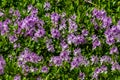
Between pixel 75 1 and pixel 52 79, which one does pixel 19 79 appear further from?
pixel 75 1

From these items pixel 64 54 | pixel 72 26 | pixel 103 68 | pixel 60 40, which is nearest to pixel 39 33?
pixel 60 40

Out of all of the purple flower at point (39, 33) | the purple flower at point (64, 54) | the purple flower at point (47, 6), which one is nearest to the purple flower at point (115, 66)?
the purple flower at point (64, 54)

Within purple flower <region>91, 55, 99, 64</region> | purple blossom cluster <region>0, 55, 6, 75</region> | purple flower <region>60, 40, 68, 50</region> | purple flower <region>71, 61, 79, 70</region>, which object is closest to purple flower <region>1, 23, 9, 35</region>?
purple blossom cluster <region>0, 55, 6, 75</region>

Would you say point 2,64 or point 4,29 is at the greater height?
point 4,29

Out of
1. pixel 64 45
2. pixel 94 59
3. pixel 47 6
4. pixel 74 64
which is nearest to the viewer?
pixel 74 64

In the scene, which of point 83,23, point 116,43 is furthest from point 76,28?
point 116,43

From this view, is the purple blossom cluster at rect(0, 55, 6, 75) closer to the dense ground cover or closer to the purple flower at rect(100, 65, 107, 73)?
the dense ground cover

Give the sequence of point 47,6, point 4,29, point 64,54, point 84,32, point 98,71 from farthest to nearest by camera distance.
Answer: point 47,6 < point 4,29 < point 84,32 < point 64,54 < point 98,71

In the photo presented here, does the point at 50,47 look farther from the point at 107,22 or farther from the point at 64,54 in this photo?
the point at 107,22

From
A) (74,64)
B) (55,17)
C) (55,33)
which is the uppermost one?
(55,17)
